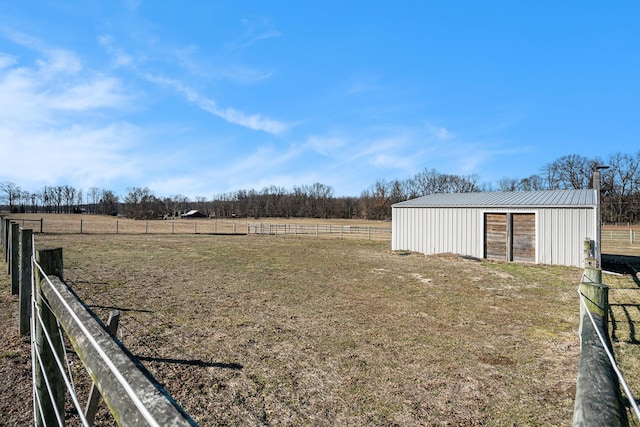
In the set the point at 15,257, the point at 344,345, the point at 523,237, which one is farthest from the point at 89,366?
the point at 523,237

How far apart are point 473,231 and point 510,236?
4.95ft

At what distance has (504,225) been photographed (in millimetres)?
15055

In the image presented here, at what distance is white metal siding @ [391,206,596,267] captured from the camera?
522 inches

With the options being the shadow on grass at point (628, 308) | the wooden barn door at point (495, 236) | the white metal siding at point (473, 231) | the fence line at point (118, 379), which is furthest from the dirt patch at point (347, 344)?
the wooden barn door at point (495, 236)

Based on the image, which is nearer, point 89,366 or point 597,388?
point 89,366

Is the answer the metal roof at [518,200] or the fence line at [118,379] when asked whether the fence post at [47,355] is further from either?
the metal roof at [518,200]

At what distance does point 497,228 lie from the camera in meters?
15.2

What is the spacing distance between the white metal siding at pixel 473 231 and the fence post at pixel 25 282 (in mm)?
15432

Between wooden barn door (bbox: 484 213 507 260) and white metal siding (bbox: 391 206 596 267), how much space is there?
0.22 m

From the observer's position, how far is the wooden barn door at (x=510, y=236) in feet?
47.1

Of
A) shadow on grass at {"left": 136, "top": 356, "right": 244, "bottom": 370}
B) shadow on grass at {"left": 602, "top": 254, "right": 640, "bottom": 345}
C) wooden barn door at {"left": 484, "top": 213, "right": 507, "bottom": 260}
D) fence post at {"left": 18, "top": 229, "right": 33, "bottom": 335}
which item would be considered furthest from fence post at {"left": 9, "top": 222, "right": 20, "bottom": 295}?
Answer: wooden barn door at {"left": 484, "top": 213, "right": 507, "bottom": 260}

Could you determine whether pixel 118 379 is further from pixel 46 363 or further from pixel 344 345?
pixel 344 345

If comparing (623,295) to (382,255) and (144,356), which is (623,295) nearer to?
(382,255)

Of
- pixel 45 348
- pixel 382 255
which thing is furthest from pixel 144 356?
pixel 382 255
